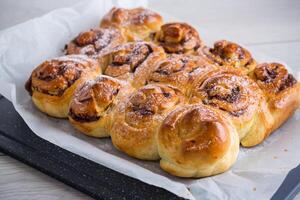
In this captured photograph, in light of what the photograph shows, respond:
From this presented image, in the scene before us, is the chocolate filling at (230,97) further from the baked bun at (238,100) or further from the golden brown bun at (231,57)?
the golden brown bun at (231,57)

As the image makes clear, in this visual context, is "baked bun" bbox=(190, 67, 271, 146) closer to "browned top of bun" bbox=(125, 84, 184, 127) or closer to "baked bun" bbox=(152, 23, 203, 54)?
"browned top of bun" bbox=(125, 84, 184, 127)

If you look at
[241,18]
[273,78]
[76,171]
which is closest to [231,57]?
[273,78]

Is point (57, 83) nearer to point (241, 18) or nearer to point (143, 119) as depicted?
point (143, 119)

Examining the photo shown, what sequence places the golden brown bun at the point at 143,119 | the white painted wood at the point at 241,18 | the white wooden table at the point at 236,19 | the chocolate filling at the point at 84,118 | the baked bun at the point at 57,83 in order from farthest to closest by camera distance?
the white painted wood at the point at 241,18, the white wooden table at the point at 236,19, the baked bun at the point at 57,83, the chocolate filling at the point at 84,118, the golden brown bun at the point at 143,119

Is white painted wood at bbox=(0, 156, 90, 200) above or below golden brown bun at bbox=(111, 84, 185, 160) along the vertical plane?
below

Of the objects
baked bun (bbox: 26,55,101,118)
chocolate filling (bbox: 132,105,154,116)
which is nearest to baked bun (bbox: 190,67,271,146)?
chocolate filling (bbox: 132,105,154,116)

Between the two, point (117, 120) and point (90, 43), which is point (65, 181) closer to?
A: point (117, 120)

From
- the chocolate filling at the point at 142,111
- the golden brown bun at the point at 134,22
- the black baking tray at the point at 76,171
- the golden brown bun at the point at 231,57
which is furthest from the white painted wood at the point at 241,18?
the black baking tray at the point at 76,171
